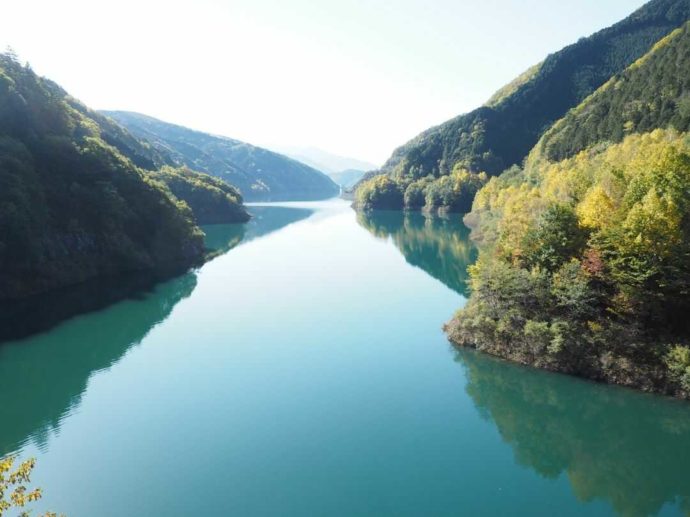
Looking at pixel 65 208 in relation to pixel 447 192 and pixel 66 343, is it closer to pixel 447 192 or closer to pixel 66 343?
pixel 66 343

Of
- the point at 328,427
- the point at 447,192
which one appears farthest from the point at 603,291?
the point at 447,192

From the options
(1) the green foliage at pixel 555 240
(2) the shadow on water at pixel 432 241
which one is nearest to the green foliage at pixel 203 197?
(2) the shadow on water at pixel 432 241

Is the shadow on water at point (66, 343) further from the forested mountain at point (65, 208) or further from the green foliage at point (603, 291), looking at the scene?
the green foliage at point (603, 291)

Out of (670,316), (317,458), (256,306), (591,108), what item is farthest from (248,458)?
(591,108)

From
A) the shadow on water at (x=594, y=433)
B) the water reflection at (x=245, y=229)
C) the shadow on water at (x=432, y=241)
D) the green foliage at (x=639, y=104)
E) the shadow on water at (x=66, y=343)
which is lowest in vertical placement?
the water reflection at (x=245, y=229)

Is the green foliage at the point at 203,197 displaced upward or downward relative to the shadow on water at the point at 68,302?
upward

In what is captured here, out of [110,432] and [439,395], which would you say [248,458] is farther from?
[439,395]
